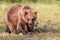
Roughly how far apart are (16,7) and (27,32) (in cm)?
94

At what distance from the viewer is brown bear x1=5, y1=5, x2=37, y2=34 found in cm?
923

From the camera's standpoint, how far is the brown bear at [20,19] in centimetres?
923

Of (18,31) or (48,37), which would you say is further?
(18,31)

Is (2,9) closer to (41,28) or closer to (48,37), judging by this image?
(41,28)

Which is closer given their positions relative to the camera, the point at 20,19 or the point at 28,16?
the point at 28,16

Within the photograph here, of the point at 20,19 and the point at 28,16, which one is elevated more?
the point at 28,16

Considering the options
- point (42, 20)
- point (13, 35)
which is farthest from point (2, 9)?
point (13, 35)

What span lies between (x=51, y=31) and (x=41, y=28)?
0.57 m

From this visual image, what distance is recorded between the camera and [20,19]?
948 centimetres

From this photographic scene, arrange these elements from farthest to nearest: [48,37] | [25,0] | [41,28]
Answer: [25,0], [41,28], [48,37]

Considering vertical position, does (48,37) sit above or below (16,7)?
below

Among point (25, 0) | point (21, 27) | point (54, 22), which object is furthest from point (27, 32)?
point (25, 0)

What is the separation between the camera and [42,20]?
12.3 metres

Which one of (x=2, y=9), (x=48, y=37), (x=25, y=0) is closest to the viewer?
(x=48, y=37)
